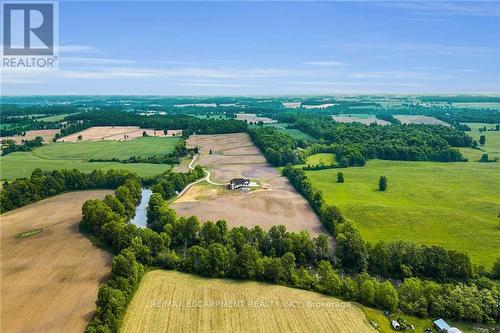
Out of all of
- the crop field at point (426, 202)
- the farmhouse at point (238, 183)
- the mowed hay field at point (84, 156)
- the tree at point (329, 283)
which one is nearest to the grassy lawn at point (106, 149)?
the mowed hay field at point (84, 156)

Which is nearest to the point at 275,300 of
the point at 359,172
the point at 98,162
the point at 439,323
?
the point at 439,323

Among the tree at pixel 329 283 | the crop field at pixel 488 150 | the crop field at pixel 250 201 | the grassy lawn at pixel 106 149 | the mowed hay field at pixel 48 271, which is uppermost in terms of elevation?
the crop field at pixel 488 150

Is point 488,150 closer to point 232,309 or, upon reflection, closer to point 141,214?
point 141,214

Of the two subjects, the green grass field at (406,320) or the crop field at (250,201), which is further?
the crop field at (250,201)

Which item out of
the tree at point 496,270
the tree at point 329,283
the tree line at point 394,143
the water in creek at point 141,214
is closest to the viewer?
the tree at point 329,283

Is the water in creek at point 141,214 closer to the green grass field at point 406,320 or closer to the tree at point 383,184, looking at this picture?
the green grass field at point 406,320

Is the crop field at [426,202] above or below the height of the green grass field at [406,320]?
above
